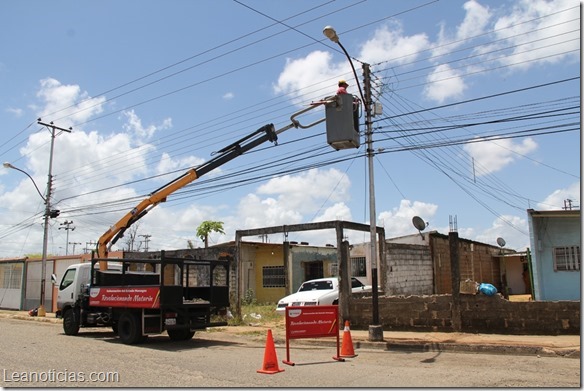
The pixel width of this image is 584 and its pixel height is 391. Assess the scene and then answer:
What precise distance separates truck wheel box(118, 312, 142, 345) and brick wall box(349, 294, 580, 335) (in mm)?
6315

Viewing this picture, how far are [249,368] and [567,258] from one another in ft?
40.6

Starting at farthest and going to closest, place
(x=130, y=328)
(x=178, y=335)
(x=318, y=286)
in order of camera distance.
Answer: (x=318, y=286)
(x=178, y=335)
(x=130, y=328)

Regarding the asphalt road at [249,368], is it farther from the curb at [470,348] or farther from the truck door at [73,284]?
the truck door at [73,284]

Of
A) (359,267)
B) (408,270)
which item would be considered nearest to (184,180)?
(408,270)

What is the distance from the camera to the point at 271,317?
20672 millimetres

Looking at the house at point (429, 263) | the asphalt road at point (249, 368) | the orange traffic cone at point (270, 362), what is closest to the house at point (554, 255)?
the house at point (429, 263)

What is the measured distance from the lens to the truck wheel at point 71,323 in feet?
54.0

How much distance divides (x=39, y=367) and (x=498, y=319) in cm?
1088

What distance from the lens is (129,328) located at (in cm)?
1402

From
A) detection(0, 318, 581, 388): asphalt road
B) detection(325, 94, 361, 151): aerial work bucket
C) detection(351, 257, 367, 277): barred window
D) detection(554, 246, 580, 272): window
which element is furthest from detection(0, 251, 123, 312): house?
detection(554, 246, 580, 272): window

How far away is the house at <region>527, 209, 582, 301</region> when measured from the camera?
16828 mm

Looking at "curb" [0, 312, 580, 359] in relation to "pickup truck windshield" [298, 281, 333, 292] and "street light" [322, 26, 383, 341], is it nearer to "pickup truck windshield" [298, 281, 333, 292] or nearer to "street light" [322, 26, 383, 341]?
"street light" [322, 26, 383, 341]

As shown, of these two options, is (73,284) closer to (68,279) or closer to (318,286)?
(68,279)

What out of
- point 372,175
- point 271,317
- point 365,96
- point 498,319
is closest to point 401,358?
point 498,319
